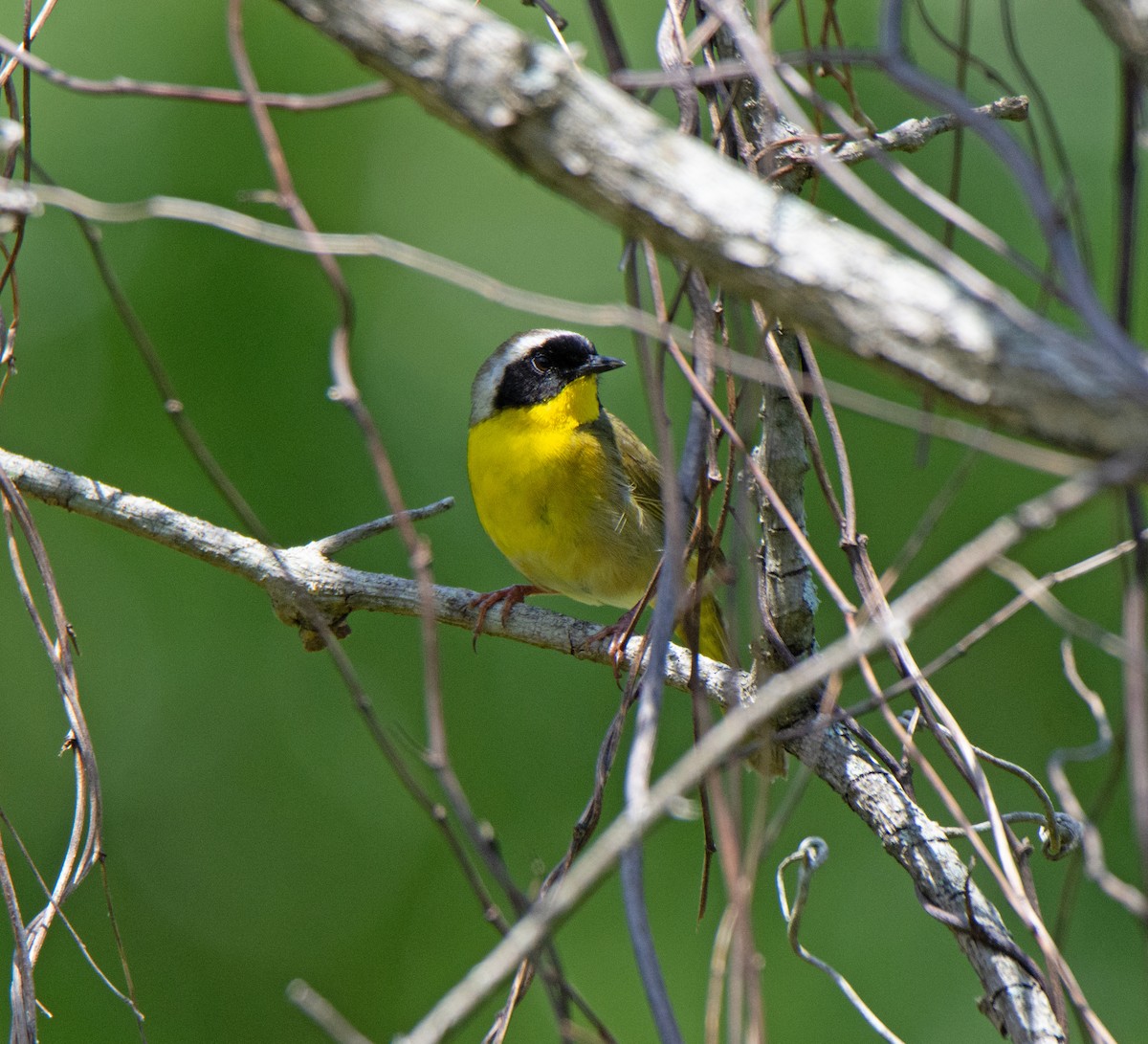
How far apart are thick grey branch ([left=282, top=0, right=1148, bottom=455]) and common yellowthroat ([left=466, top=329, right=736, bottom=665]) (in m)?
2.84

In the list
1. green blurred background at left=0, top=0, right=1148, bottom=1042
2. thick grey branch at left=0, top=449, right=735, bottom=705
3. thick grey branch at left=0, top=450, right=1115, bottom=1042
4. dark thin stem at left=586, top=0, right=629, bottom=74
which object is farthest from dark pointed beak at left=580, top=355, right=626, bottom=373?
dark thin stem at left=586, top=0, right=629, bottom=74

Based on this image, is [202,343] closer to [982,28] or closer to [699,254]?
[982,28]

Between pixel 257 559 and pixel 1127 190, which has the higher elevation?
pixel 1127 190

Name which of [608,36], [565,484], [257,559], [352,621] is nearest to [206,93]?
[608,36]

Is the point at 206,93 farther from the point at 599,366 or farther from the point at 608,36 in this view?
the point at 599,366

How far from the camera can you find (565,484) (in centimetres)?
411

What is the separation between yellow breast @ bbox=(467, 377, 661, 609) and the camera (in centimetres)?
411

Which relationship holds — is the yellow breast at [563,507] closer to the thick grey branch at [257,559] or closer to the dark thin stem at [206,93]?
the thick grey branch at [257,559]

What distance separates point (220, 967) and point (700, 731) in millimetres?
5204

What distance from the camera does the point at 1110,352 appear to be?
989mm

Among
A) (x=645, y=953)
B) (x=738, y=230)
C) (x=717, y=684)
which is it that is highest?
(x=738, y=230)

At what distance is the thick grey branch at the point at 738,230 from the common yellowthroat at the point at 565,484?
112 inches

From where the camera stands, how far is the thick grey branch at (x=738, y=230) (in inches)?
39.4

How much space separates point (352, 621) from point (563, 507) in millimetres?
2141
